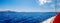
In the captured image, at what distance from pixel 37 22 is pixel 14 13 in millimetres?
273

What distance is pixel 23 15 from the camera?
4.17ft

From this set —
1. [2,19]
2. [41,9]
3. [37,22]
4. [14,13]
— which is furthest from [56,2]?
[2,19]

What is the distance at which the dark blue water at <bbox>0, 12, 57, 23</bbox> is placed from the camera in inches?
50.1

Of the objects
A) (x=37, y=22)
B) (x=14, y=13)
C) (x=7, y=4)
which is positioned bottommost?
(x=37, y=22)

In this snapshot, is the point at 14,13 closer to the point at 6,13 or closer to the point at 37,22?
the point at 6,13

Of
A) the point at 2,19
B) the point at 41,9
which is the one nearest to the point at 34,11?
the point at 41,9

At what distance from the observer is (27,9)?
1.28 metres

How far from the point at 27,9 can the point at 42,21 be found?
0.21 meters

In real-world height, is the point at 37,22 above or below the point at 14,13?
below

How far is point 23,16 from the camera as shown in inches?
50.2

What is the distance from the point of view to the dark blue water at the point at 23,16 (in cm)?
127

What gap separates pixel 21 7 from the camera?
4.19 feet

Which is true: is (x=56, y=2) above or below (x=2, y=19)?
above

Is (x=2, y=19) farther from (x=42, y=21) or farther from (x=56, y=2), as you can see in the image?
(x=56, y=2)
